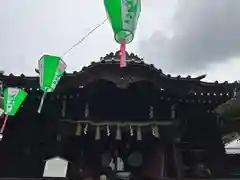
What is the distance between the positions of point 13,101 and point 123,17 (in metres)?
4.58

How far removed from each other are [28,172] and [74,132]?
6.71ft

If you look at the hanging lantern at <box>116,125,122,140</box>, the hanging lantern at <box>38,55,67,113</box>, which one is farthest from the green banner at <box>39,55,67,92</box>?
the hanging lantern at <box>116,125,122,140</box>

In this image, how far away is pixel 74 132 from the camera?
11.4 meters

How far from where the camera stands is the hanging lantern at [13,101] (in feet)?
34.7

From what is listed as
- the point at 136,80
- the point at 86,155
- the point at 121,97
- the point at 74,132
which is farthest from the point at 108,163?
the point at 136,80

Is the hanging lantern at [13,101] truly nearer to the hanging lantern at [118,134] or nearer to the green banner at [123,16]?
the hanging lantern at [118,134]

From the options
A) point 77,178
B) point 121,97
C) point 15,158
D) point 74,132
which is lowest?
point 77,178

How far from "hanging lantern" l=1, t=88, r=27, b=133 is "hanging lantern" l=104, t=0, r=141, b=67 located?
399cm

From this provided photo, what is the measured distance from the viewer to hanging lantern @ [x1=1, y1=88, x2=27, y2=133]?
A: 10578 millimetres

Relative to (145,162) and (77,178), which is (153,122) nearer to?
(145,162)

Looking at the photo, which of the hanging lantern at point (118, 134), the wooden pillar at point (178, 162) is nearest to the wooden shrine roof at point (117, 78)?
the hanging lantern at point (118, 134)

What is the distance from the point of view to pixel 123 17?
8406mm

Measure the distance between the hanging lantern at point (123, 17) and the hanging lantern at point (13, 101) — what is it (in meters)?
3.99

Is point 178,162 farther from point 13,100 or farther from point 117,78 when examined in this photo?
point 13,100
